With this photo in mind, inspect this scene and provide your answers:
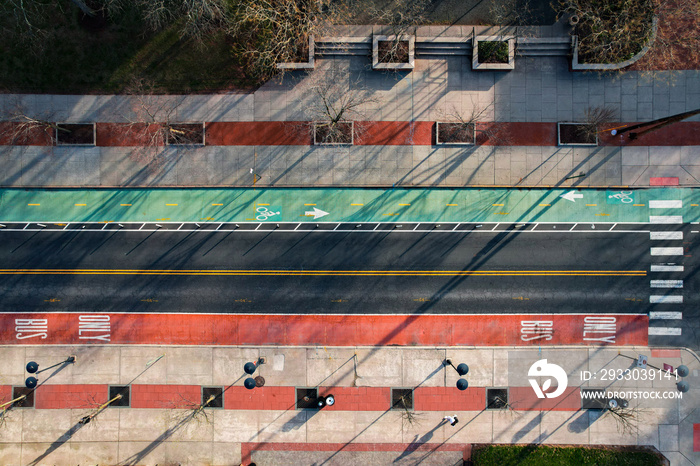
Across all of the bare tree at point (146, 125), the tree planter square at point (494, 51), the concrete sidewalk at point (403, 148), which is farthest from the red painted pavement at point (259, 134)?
the tree planter square at point (494, 51)

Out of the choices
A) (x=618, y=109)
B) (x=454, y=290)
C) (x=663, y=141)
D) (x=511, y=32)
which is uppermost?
(x=511, y=32)

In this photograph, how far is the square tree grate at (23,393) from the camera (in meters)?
30.9

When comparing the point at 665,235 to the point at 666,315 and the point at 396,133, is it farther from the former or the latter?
the point at 396,133

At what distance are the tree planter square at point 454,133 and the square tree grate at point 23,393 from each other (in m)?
35.2

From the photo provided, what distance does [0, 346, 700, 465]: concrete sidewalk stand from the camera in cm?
3084

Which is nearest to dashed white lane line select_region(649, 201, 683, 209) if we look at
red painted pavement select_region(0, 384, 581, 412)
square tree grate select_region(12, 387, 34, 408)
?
red painted pavement select_region(0, 384, 581, 412)

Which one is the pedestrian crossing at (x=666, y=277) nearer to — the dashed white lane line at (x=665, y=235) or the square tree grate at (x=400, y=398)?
the dashed white lane line at (x=665, y=235)

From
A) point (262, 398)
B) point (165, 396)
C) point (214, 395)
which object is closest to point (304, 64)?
point (262, 398)

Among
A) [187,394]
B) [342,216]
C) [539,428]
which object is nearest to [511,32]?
[342,216]

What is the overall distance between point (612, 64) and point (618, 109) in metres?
3.29

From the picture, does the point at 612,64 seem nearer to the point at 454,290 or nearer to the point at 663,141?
the point at 663,141

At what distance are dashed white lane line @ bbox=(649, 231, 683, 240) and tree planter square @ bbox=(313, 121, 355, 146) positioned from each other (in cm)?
2346

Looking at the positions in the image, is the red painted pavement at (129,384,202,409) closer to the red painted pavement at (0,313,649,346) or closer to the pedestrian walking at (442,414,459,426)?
the red painted pavement at (0,313,649,346)

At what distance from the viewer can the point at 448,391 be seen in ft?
102
